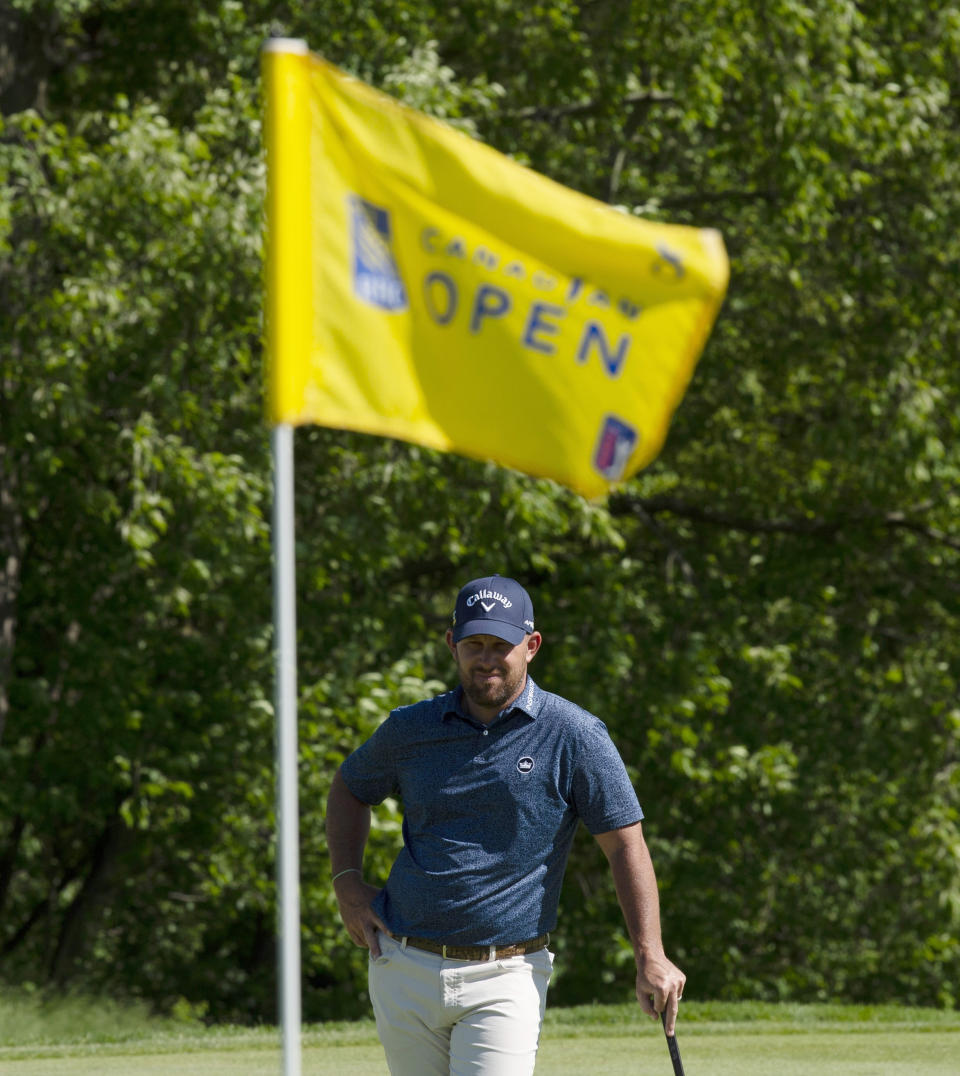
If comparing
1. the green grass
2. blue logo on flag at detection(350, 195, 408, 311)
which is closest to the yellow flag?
blue logo on flag at detection(350, 195, 408, 311)

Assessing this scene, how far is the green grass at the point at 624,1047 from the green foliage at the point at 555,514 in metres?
2.46

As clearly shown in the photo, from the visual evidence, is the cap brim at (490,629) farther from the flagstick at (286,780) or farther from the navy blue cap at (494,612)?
the flagstick at (286,780)

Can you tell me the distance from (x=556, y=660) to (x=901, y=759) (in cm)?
284

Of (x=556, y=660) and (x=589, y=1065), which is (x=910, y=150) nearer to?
(x=556, y=660)

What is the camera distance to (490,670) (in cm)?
404

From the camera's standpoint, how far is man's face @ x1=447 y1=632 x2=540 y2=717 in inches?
159

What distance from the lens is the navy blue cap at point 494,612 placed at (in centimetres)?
404

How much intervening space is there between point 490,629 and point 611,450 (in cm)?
51

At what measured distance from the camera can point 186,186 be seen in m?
10.4

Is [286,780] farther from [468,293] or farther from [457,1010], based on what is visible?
[468,293]

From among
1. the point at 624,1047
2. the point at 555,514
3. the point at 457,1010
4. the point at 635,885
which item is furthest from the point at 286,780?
the point at 555,514

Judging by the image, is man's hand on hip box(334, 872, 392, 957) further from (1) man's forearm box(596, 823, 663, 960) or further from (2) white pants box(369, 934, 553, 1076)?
(1) man's forearm box(596, 823, 663, 960)

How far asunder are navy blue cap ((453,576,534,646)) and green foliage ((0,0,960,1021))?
660 cm

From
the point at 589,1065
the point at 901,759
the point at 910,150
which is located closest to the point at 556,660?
the point at 901,759
